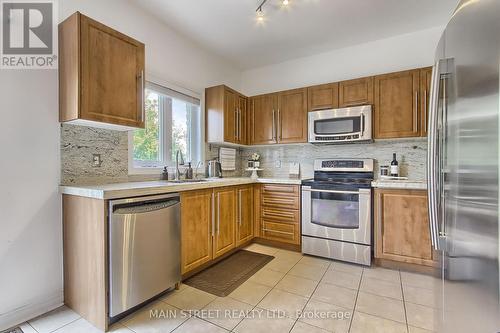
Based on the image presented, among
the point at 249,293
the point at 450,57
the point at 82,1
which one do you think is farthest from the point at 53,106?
the point at 450,57

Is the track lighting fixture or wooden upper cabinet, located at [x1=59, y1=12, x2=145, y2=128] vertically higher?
the track lighting fixture

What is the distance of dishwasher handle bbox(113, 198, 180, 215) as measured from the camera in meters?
1.66

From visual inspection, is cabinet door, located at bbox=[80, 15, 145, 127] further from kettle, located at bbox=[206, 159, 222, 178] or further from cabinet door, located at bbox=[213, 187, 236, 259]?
kettle, located at bbox=[206, 159, 222, 178]

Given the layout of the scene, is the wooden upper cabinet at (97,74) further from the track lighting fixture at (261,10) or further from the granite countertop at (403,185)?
the granite countertop at (403,185)

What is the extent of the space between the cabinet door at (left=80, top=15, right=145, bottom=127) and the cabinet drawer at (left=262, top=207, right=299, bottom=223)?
191cm

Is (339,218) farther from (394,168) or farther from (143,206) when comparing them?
(143,206)

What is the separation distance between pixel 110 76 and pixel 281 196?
2261 mm

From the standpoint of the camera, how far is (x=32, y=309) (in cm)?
173

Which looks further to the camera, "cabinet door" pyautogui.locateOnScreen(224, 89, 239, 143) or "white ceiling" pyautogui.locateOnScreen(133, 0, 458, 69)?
"cabinet door" pyautogui.locateOnScreen(224, 89, 239, 143)

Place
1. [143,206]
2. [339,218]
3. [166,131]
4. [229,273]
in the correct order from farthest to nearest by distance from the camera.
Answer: [166,131] < [339,218] < [229,273] < [143,206]

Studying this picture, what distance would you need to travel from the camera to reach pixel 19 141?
5.60 ft

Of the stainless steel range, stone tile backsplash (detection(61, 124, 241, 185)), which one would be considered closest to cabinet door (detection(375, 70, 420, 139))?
the stainless steel range

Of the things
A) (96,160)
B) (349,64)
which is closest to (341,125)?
(349,64)

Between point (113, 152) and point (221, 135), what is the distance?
1.38 metres
